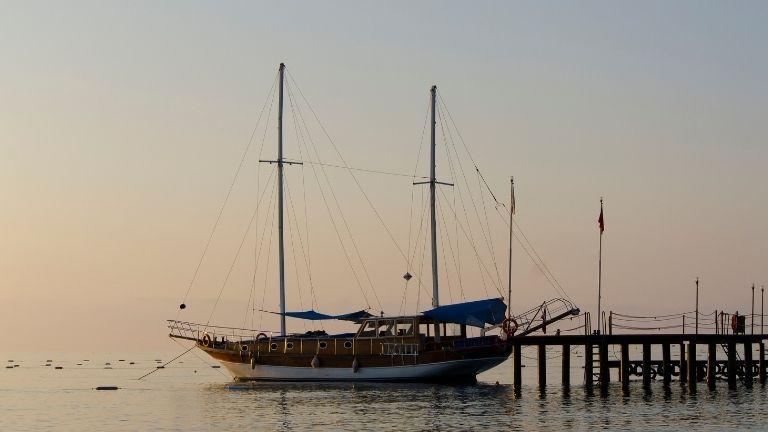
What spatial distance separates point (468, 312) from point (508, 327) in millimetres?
3157

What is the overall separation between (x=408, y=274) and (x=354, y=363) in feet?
22.8

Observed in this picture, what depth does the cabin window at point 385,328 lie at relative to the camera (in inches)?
3253

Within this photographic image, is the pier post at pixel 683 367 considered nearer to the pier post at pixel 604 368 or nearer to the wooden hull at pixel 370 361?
the pier post at pixel 604 368

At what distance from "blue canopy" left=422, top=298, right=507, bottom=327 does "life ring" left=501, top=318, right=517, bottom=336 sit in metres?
1.31

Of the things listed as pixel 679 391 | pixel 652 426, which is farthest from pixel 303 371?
pixel 652 426

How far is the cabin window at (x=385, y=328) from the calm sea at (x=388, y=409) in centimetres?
337

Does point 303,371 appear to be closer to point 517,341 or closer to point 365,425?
point 517,341

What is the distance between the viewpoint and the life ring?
8188cm

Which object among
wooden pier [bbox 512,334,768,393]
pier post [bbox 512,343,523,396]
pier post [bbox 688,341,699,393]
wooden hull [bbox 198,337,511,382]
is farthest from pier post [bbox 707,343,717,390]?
wooden hull [bbox 198,337,511,382]

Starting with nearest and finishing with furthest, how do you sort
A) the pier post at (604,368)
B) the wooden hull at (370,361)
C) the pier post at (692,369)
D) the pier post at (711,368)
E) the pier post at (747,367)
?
the pier post at (692,369) < the pier post at (711,368) < the pier post at (604,368) < the wooden hull at (370,361) < the pier post at (747,367)

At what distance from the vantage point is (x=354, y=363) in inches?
3263

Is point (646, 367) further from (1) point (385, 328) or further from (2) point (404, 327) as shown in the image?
(1) point (385, 328)

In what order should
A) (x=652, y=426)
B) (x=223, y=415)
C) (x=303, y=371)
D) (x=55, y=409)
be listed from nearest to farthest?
(x=652, y=426)
(x=223, y=415)
(x=55, y=409)
(x=303, y=371)

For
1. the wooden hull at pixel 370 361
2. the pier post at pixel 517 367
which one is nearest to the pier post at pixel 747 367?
the pier post at pixel 517 367
